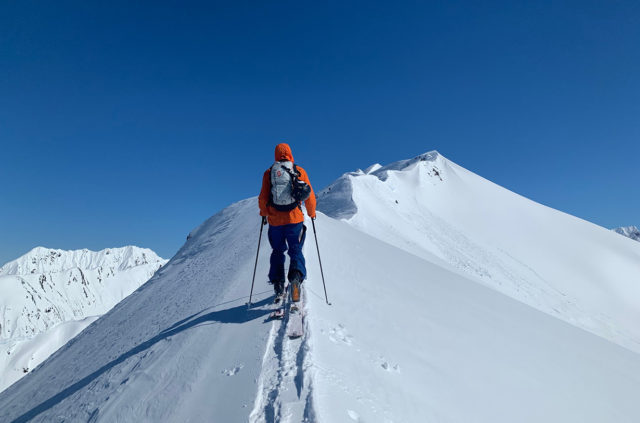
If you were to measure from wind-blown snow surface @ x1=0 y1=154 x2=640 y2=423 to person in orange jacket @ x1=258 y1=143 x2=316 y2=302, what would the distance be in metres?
0.46

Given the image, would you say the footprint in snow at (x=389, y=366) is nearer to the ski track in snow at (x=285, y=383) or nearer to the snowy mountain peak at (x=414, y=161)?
the ski track in snow at (x=285, y=383)

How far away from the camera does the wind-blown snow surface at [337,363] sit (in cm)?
289

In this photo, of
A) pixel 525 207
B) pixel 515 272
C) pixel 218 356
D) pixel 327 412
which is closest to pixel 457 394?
→ pixel 327 412

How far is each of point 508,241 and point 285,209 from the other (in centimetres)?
3897

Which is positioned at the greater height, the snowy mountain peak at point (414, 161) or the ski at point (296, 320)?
the snowy mountain peak at point (414, 161)

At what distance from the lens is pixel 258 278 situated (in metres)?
6.19

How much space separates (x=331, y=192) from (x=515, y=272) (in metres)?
20.8

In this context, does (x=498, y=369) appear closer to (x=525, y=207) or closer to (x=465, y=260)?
(x=465, y=260)

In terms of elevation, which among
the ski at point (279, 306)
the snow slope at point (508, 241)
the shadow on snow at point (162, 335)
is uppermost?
the snow slope at point (508, 241)

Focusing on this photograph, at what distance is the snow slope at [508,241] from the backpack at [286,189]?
694 inches

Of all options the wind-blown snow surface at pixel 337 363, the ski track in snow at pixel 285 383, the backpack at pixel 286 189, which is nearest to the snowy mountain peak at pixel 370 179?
the wind-blown snow surface at pixel 337 363

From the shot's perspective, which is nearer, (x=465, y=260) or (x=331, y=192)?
(x=465, y=260)

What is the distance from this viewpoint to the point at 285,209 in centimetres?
488

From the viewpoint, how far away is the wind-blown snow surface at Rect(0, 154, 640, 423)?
289 centimetres
